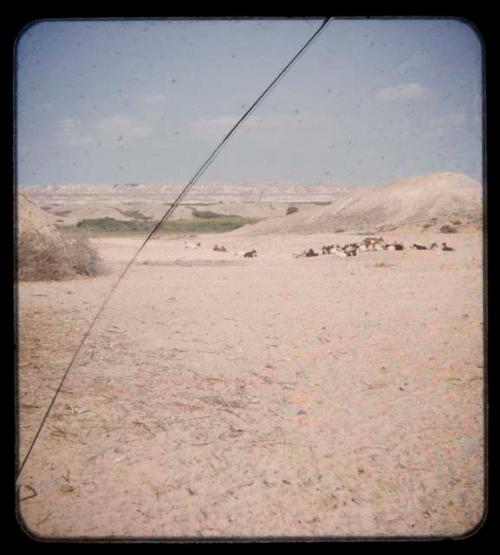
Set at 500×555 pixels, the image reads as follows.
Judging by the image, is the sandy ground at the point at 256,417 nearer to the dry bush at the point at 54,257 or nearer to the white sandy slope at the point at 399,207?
the dry bush at the point at 54,257

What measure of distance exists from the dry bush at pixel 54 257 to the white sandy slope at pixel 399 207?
14159 millimetres

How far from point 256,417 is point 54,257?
261 inches

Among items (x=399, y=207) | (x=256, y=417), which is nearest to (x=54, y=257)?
(x=256, y=417)

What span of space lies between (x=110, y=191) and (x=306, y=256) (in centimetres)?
6390

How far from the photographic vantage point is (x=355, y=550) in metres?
1.93

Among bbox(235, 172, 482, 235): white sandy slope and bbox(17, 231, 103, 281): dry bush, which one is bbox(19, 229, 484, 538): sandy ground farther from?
bbox(235, 172, 482, 235): white sandy slope

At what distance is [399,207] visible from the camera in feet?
77.6

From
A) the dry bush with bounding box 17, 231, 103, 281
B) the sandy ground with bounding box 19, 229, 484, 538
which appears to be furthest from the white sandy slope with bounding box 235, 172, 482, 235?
the sandy ground with bounding box 19, 229, 484, 538

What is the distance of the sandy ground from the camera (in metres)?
2.42

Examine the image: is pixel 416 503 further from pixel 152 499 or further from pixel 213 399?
pixel 213 399

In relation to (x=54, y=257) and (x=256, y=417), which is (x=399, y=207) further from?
(x=256, y=417)

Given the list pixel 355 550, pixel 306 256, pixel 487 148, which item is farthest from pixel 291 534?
pixel 306 256

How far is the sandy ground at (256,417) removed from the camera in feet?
7.93

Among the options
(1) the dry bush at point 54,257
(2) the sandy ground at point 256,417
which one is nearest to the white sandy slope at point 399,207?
(1) the dry bush at point 54,257
